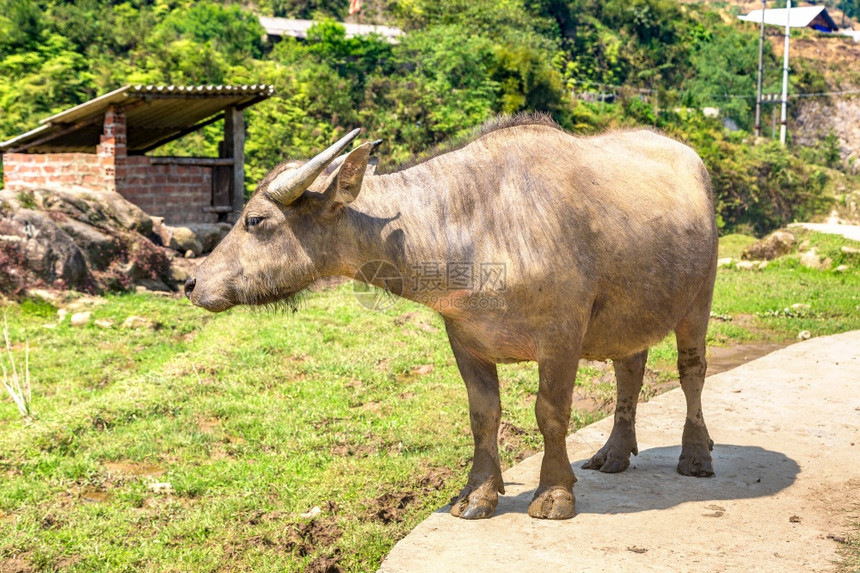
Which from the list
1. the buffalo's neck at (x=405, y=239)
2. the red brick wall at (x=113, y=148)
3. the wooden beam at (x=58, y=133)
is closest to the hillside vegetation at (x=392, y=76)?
the wooden beam at (x=58, y=133)

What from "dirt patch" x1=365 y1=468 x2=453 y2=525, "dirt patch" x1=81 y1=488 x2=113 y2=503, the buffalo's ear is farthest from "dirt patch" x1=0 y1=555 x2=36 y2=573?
the buffalo's ear

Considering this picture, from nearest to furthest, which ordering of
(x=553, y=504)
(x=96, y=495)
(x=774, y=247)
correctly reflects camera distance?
1. (x=553, y=504)
2. (x=96, y=495)
3. (x=774, y=247)

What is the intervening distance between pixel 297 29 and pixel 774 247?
2026 centimetres

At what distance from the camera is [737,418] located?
621 cm

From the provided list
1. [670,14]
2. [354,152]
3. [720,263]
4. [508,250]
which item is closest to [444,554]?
[508,250]

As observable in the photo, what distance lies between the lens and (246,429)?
6703 mm

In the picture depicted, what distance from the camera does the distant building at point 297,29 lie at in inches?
1171

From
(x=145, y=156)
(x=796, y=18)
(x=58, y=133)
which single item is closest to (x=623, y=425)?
(x=145, y=156)

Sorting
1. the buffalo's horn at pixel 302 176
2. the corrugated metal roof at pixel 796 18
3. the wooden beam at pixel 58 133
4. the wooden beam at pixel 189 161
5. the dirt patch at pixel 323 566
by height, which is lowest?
the dirt patch at pixel 323 566

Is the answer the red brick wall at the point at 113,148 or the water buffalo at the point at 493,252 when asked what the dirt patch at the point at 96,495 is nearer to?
the water buffalo at the point at 493,252

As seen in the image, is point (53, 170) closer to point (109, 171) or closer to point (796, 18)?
point (109, 171)

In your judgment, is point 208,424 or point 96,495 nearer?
point 96,495

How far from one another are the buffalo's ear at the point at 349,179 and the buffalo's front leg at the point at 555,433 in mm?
1208

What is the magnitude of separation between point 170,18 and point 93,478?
22.3m
